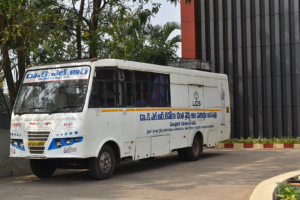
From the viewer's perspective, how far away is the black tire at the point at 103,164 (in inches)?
368

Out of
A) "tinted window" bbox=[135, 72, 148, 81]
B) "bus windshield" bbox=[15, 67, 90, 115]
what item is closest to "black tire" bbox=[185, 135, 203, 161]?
"tinted window" bbox=[135, 72, 148, 81]

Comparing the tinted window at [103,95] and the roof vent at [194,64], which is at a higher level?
the roof vent at [194,64]

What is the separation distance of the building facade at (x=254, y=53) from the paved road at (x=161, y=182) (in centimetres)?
767

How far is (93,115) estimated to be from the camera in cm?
923

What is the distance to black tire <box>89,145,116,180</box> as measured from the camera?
9352 millimetres

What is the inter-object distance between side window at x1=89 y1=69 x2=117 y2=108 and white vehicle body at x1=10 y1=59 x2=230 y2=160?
0.10 meters

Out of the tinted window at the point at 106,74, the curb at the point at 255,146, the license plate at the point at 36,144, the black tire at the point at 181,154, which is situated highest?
the tinted window at the point at 106,74

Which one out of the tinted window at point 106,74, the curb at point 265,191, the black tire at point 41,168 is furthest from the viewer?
the black tire at point 41,168

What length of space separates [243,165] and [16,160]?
6353 millimetres

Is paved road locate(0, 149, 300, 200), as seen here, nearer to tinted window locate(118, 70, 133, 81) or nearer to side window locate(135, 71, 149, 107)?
side window locate(135, 71, 149, 107)

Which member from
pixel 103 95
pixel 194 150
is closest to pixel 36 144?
pixel 103 95

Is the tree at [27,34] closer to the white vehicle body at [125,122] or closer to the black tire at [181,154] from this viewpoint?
the white vehicle body at [125,122]

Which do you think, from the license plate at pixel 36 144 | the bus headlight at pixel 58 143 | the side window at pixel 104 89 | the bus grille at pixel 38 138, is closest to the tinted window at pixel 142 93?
the side window at pixel 104 89

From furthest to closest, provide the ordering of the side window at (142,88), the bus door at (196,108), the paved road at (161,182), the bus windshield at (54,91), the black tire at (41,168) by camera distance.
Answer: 1. the bus door at (196,108)
2. the side window at (142,88)
3. the black tire at (41,168)
4. the bus windshield at (54,91)
5. the paved road at (161,182)
